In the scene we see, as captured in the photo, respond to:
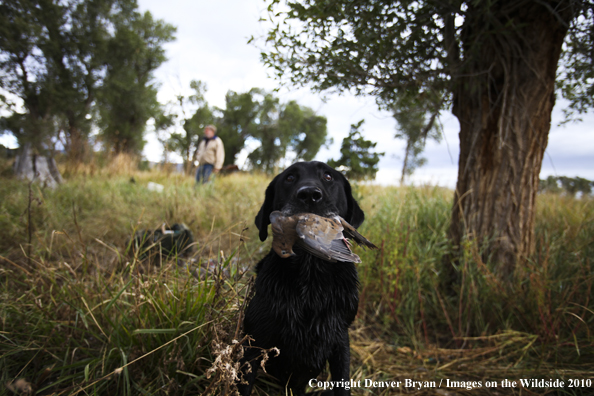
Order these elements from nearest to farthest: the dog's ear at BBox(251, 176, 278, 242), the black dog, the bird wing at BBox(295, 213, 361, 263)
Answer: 1. the bird wing at BBox(295, 213, 361, 263)
2. the black dog
3. the dog's ear at BBox(251, 176, 278, 242)

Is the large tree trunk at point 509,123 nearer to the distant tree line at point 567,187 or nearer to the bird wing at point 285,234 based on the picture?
the bird wing at point 285,234

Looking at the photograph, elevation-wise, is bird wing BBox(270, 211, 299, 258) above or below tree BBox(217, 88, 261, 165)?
below

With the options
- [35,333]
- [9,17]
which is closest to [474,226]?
[35,333]

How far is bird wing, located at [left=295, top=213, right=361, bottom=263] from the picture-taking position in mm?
1053

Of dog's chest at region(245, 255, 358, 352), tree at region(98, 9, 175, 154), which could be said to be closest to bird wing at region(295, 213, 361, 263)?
dog's chest at region(245, 255, 358, 352)

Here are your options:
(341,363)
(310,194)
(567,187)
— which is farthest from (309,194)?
(567,187)

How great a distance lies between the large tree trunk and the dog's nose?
86.5 inches

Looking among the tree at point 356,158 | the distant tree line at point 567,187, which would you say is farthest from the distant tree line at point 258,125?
the distant tree line at point 567,187

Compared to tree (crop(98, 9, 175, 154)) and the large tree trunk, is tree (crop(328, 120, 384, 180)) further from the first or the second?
tree (crop(98, 9, 175, 154))

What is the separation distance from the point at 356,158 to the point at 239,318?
1387cm

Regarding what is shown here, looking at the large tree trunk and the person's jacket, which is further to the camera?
the person's jacket

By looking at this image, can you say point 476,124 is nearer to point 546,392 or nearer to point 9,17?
point 546,392

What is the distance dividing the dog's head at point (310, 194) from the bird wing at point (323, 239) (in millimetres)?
233

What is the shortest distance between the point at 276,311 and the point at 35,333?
1.69 meters
